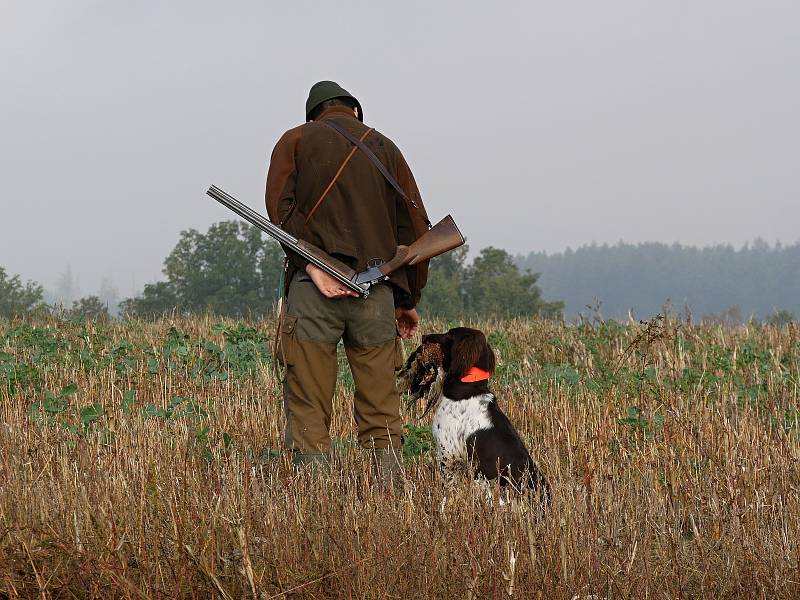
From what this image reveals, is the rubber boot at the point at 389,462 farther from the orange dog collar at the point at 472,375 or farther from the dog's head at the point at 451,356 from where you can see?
the orange dog collar at the point at 472,375

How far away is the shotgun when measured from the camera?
209 inches

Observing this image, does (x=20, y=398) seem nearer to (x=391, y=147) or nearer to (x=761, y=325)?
(x=391, y=147)

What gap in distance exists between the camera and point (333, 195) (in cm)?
543

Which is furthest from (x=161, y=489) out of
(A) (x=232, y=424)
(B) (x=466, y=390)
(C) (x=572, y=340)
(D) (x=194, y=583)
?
(C) (x=572, y=340)

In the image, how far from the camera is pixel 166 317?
584 inches

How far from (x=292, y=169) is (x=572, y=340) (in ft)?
22.4

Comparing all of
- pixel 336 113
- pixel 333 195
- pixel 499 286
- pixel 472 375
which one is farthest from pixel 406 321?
pixel 499 286

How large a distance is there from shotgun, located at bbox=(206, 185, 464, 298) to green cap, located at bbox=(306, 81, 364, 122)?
2.60 ft

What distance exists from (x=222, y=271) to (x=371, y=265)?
68741mm

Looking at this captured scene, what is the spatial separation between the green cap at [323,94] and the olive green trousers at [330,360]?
1.11m

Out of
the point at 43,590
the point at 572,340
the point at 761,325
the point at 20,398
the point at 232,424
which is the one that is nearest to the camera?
the point at 43,590

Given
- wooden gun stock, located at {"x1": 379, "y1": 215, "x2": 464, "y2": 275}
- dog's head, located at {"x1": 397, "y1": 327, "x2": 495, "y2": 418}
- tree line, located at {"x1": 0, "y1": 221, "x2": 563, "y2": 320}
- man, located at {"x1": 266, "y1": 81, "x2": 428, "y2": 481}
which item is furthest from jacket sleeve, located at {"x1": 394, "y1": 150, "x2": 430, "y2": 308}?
tree line, located at {"x1": 0, "y1": 221, "x2": 563, "y2": 320}

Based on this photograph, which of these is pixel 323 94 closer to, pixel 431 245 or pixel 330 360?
pixel 431 245

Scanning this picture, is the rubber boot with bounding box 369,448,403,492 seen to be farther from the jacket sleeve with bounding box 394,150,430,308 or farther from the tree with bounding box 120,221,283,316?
the tree with bounding box 120,221,283,316
